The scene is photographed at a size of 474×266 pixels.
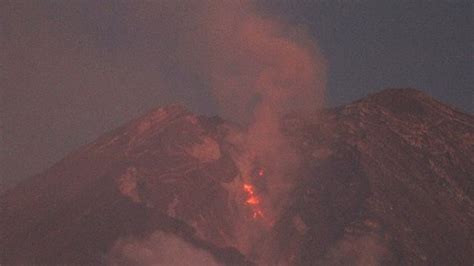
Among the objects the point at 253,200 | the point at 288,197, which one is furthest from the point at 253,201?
the point at 288,197

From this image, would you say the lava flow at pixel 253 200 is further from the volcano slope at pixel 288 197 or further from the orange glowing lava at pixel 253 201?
the volcano slope at pixel 288 197

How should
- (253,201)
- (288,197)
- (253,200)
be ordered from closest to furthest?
(288,197)
(253,201)
(253,200)

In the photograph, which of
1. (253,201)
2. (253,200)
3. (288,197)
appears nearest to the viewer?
(288,197)

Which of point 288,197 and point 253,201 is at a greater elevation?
point 288,197

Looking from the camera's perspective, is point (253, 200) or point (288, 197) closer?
point (288, 197)

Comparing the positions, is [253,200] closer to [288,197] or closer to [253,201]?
[253,201]

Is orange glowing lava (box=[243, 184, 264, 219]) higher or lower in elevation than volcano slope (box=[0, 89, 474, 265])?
lower

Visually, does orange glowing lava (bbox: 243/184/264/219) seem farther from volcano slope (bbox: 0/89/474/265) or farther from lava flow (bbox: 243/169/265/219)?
volcano slope (bbox: 0/89/474/265)

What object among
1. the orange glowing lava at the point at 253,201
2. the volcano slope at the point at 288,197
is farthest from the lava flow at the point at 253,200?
the volcano slope at the point at 288,197

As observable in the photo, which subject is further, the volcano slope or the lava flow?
the lava flow

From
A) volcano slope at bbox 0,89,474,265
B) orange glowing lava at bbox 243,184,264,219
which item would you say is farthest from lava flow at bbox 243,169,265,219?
volcano slope at bbox 0,89,474,265

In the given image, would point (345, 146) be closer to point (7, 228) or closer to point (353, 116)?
point (353, 116)
